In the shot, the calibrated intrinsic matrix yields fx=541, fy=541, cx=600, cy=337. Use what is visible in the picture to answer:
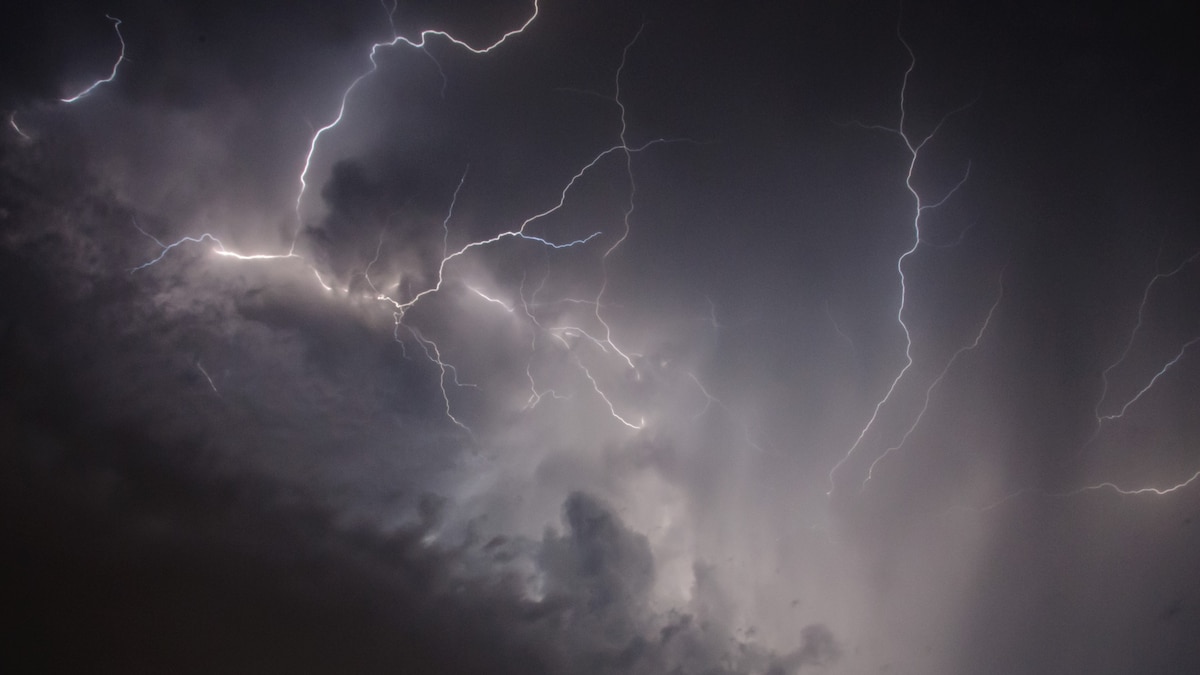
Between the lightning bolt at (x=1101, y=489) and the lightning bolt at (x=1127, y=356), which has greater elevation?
the lightning bolt at (x=1127, y=356)

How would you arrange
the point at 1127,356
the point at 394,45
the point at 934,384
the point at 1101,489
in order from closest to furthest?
1. the point at 394,45
2. the point at 1127,356
3. the point at 934,384
4. the point at 1101,489

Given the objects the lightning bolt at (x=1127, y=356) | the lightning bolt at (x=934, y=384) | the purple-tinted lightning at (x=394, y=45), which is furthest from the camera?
the lightning bolt at (x=934, y=384)

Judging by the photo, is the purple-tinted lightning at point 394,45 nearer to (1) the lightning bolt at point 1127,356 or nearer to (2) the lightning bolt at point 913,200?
(2) the lightning bolt at point 913,200

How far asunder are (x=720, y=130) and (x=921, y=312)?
4137 mm

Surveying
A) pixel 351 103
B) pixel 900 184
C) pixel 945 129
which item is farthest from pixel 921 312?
pixel 351 103

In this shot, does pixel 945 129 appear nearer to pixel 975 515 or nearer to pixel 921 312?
pixel 921 312

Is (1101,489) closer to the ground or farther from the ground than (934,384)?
closer to the ground

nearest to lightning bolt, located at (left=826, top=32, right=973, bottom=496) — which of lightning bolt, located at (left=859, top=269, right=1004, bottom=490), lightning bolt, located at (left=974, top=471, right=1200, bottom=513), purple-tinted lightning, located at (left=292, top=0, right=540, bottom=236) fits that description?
lightning bolt, located at (left=859, top=269, right=1004, bottom=490)

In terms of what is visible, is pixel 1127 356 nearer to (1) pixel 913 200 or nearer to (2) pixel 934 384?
(2) pixel 934 384

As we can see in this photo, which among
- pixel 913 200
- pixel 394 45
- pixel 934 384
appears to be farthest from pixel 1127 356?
pixel 394 45

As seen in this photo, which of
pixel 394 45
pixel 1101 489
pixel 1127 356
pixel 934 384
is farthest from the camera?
pixel 1101 489

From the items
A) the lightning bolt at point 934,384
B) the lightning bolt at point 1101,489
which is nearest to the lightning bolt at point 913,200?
the lightning bolt at point 934,384

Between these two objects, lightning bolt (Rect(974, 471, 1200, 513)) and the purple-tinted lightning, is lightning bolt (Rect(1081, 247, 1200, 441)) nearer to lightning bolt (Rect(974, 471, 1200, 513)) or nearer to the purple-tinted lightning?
lightning bolt (Rect(974, 471, 1200, 513))

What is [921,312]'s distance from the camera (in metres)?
8.23
